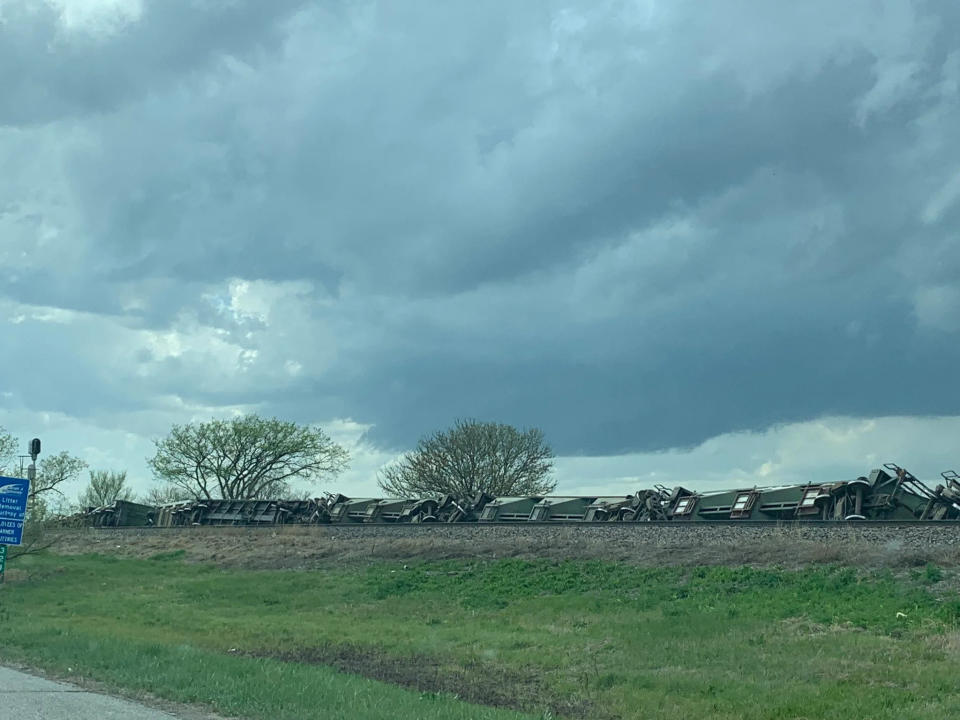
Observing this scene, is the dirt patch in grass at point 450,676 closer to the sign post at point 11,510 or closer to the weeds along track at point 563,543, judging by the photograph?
the sign post at point 11,510

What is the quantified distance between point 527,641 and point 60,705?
13.6 m

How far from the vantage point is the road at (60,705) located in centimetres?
1138

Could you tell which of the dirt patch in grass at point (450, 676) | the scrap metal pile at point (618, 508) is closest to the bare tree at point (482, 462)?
the scrap metal pile at point (618, 508)

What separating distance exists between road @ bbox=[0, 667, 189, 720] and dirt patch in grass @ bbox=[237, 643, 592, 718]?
5.78 metres

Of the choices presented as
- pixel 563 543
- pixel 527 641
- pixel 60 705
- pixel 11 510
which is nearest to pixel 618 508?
pixel 563 543

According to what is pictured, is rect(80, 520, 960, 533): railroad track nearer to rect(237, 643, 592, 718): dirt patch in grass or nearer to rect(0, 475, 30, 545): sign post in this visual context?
rect(237, 643, 592, 718): dirt patch in grass

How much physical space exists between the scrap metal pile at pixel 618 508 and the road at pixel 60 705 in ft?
93.7

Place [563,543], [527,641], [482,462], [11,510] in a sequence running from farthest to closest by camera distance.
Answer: [482,462] < [563,543] < [11,510] < [527,641]

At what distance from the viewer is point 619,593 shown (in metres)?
29.7

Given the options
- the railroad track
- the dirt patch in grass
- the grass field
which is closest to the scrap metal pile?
the railroad track

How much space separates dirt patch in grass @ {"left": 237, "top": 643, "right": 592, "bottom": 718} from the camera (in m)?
17.1

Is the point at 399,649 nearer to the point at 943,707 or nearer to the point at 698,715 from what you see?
the point at 698,715

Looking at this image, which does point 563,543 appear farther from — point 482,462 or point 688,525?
point 482,462

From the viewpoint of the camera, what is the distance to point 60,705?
12141 millimetres
